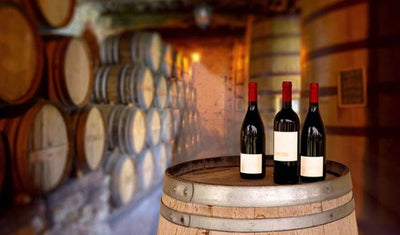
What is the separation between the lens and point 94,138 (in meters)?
3.64

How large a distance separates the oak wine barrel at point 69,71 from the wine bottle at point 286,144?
206 centimetres

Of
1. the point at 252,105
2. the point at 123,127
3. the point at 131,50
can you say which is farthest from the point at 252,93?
the point at 131,50

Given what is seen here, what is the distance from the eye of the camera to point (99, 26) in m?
7.50

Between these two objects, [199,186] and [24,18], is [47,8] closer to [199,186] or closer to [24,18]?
Answer: [24,18]

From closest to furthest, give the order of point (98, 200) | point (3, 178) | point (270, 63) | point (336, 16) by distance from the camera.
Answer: point (3, 178), point (336, 16), point (98, 200), point (270, 63)

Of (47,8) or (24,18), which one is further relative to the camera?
(47,8)

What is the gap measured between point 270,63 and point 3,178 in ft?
10.4

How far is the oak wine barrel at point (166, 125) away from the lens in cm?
521

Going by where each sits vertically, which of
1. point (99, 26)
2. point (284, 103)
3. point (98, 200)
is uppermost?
point (99, 26)

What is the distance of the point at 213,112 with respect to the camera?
2.96m

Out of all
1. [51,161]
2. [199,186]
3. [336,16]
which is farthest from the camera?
[51,161]

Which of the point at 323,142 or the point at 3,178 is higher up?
the point at 323,142

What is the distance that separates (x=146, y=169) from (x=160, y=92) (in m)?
0.99

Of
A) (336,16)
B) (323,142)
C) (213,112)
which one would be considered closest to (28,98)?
(213,112)
